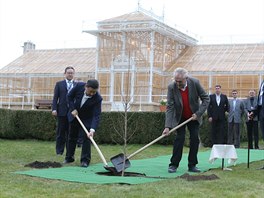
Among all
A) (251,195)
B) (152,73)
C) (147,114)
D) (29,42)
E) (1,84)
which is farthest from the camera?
(29,42)

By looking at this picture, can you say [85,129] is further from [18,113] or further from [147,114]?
[18,113]

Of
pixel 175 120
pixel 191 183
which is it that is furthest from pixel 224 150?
pixel 191 183

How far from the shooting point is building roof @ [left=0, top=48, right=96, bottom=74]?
115 ft

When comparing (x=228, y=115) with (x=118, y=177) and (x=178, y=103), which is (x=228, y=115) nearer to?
(x=178, y=103)

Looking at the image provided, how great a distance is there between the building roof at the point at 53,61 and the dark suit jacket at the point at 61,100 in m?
24.1

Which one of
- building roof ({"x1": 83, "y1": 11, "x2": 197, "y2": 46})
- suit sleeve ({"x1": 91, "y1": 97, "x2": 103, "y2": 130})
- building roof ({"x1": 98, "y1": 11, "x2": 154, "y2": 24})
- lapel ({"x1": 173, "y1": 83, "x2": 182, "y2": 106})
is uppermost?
building roof ({"x1": 98, "y1": 11, "x2": 154, "y2": 24})

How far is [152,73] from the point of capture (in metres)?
30.9

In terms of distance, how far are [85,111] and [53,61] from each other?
29.6m

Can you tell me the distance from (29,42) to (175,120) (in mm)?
36016

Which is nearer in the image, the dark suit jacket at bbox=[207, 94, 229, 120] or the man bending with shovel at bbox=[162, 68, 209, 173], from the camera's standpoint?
the man bending with shovel at bbox=[162, 68, 209, 173]

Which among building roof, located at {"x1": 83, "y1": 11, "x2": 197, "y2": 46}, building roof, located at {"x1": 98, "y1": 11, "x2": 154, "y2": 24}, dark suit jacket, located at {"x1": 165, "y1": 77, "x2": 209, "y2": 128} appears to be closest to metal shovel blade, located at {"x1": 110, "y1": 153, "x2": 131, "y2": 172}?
dark suit jacket, located at {"x1": 165, "y1": 77, "x2": 209, "y2": 128}

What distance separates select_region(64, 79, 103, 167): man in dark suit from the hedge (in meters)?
4.56

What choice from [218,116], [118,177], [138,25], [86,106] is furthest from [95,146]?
[138,25]

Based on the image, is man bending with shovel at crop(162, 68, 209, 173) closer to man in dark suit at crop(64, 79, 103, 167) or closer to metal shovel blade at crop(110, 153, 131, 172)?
metal shovel blade at crop(110, 153, 131, 172)
